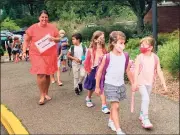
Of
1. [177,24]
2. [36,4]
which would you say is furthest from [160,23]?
[36,4]

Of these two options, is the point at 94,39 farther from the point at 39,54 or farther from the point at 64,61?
the point at 64,61

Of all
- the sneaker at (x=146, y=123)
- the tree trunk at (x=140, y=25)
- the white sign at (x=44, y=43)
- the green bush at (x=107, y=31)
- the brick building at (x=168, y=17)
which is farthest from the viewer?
the brick building at (x=168, y=17)

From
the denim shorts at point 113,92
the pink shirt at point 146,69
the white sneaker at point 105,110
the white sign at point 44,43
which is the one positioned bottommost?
the white sneaker at point 105,110

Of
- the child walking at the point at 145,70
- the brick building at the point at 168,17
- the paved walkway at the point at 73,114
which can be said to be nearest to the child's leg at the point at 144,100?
the child walking at the point at 145,70

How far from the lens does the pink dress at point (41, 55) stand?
8.07m

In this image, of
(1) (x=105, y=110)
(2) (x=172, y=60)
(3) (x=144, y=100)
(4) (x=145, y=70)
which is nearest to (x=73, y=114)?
(1) (x=105, y=110)

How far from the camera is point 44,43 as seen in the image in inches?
318

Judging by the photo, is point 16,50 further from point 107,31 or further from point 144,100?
point 144,100

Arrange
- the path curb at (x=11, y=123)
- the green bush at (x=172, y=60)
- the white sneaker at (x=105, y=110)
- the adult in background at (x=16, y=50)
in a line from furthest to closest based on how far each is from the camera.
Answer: the adult in background at (x=16, y=50)
the green bush at (x=172, y=60)
the white sneaker at (x=105, y=110)
the path curb at (x=11, y=123)

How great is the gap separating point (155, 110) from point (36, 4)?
5404cm

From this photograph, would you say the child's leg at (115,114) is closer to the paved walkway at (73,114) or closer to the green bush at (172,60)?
the paved walkway at (73,114)

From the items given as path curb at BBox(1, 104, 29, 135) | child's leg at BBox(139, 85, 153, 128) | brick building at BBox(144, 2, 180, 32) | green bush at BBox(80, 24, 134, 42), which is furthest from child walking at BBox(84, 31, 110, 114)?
brick building at BBox(144, 2, 180, 32)

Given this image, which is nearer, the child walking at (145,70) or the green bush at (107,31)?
the child walking at (145,70)

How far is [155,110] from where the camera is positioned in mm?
7340
